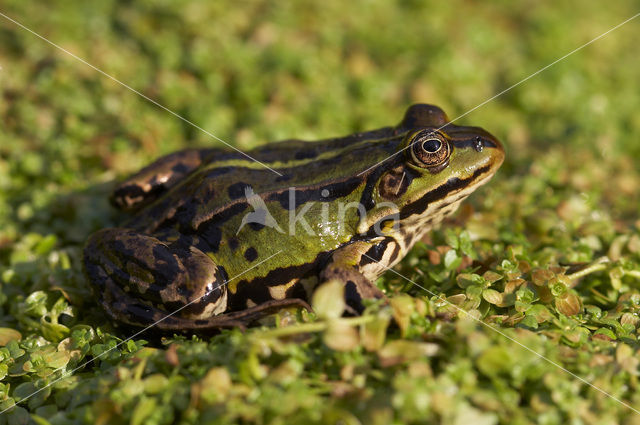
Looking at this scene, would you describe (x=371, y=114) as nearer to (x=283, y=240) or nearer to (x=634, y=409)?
(x=283, y=240)

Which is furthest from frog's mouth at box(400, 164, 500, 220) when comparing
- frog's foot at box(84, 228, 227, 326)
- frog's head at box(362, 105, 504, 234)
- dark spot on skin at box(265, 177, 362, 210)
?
frog's foot at box(84, 228, 227, 326)

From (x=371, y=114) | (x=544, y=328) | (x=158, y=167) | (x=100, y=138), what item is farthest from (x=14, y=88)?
(x=544, y=328)

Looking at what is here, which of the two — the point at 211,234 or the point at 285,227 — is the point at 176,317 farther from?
the point at 285,227

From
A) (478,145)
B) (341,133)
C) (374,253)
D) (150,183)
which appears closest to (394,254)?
(374,253)

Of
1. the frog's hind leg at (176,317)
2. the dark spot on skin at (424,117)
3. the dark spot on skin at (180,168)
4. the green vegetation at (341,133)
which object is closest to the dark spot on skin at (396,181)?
the dark spot on skin at (424,117)

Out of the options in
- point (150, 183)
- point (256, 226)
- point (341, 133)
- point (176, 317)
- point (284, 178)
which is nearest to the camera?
point (176, 317)

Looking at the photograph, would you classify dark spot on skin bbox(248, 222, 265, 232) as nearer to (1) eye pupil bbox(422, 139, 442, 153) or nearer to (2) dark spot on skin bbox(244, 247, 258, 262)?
(2) dark spot on skin bbox(244, 247, 258, 262)
